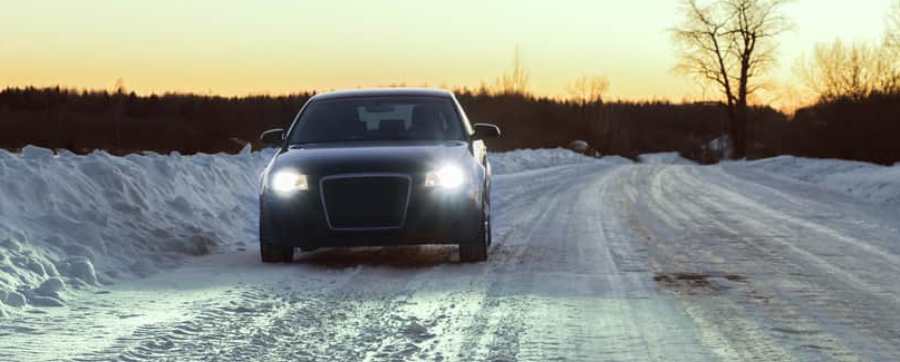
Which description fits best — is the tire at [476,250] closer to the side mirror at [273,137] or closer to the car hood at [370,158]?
the car hood at [370,158]

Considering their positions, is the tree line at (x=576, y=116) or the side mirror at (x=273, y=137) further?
the tree line at (x=576, y=116)

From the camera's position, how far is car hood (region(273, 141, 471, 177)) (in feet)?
30.2

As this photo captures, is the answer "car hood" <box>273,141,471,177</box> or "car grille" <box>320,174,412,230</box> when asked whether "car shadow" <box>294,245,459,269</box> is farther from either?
"car hood" <box>273,141,471,177</box>

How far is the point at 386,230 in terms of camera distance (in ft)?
30.1

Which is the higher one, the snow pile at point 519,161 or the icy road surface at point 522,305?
the icy road surface at point 522,305

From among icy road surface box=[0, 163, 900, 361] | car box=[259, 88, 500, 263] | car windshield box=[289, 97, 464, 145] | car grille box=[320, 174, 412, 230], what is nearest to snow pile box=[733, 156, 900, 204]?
icy road surface box=[0, 163, 900, 361]

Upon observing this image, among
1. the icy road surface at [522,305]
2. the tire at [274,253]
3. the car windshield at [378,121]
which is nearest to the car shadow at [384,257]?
the icy road surface at [522,305]

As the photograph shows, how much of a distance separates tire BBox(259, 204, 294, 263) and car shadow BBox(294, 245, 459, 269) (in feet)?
0.54

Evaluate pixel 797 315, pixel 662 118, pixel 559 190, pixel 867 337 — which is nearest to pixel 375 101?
pixel 797 315

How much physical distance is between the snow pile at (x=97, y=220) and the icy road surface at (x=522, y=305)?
0.40 meters

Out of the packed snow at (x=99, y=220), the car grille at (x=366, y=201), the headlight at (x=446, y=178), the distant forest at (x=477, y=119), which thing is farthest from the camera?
the distant forest at (x=477, y=119)

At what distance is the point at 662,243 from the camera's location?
11711 mm

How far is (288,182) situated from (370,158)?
2.50ft

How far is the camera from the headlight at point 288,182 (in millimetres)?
9297
